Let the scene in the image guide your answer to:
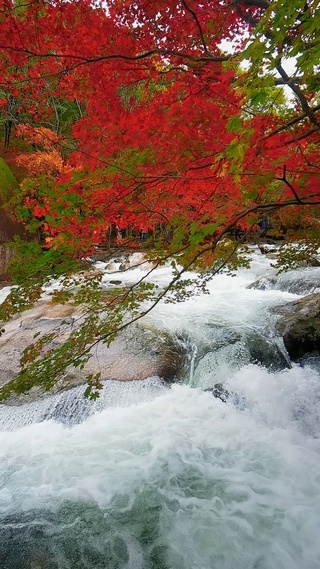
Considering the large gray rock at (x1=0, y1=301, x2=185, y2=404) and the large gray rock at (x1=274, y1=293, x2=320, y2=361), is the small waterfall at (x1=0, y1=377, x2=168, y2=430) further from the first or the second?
the large gray rock at (x1=274, y1=293, x2=320, y2=361)

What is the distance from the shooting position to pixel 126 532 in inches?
132

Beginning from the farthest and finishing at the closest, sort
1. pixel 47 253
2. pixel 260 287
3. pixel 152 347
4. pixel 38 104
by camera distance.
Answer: pixel 38 104, pixel 260 287, pixel 152 347, pixel 47 253

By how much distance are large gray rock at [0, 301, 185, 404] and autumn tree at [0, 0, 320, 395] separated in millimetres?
1633

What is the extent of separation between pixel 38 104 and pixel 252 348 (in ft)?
65.6

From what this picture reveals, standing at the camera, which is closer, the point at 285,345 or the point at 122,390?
the point at 122,390

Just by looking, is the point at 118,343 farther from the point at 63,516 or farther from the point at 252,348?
the point at 63,516

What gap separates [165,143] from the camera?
3402 mm

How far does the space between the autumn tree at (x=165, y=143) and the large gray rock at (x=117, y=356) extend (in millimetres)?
1633

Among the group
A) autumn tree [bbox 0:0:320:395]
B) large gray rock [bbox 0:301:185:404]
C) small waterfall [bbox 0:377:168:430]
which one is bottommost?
small waterfall [bbox 0:377:168:430]

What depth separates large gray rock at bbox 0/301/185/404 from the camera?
5480mm

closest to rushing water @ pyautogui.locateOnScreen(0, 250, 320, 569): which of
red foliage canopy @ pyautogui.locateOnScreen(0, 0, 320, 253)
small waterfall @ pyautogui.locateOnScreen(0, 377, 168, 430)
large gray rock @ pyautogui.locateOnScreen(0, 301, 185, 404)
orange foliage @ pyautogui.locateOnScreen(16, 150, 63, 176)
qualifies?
small waterfall @ pyautogui.locateOnScreen(0, 377, 168, 430)

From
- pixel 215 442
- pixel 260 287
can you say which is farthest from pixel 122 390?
pixel 260 287

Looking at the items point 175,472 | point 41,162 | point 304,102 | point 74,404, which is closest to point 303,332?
point 175,472

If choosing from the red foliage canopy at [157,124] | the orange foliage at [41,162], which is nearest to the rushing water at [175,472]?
the red foliage canopy at [157,124]
